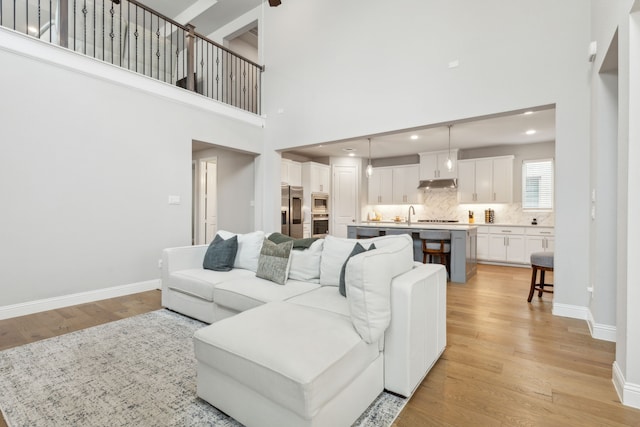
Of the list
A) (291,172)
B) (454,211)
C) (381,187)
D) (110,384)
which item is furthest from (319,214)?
(110,384)

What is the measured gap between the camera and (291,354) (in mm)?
1394

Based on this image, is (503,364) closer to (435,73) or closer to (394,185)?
(435,73)

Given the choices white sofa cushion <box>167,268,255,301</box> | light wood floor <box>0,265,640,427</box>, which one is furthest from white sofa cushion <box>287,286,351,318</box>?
white sofa cushion <box>167,268,255,301</box>

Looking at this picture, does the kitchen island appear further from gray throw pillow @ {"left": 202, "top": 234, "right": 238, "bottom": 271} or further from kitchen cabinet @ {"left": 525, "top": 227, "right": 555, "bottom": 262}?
gray throw pillow @ {"left": 202, "top": 234, "right": 238, "bottom": 271}

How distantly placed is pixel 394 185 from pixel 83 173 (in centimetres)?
671

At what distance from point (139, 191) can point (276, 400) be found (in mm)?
3753

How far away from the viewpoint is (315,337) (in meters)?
1.55

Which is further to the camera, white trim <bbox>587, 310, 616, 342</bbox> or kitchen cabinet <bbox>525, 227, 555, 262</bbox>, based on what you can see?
kitchen cabinet <bbox>525, 227, 555, 262</bbox>

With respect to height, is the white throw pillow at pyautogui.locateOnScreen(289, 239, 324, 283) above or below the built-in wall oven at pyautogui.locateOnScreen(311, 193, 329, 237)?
below

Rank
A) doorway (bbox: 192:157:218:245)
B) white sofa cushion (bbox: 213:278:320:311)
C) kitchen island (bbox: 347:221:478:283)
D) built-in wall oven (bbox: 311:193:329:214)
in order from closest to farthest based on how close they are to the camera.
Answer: white sofa cushion (bbox: 213:278:320:311)
kitchen island (bbox: 347:221:478:283)
doorway (bbox: 192:157:218:245)
built-in wall oven (bbox: 311:193:329:214)

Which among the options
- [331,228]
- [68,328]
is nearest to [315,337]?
[68,328]

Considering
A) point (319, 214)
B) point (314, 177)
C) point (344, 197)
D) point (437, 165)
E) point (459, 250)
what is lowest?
point (459, 250)

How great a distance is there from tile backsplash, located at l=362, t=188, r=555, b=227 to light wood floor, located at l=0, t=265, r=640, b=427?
3710 mm

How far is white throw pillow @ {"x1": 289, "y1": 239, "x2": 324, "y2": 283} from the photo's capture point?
2.85 m
